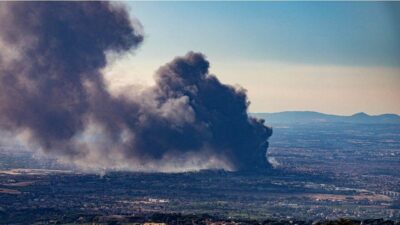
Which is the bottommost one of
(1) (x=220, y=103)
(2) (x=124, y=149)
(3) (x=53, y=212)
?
(3) (x=53, y=212)

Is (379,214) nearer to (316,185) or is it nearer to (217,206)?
(217,206)

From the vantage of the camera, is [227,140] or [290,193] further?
[227,140]

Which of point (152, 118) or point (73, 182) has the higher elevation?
point (152, 118)

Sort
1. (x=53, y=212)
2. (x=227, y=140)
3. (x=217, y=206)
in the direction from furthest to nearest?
(x=227, y=140)
(x=217, y=206)
(x=53, y=212)

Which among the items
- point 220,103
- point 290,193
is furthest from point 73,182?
point 220,103

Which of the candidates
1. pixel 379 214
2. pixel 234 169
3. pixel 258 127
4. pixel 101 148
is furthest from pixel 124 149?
pixel 379 214

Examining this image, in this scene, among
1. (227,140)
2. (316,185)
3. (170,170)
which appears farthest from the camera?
(227,140)

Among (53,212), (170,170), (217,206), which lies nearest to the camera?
(53,212)

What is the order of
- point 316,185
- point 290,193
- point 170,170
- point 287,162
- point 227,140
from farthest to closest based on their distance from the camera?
point 287,162
point 227,140
point 170,170
point 316,185
point 290,193

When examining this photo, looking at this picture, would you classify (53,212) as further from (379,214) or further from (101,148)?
(101,148)
